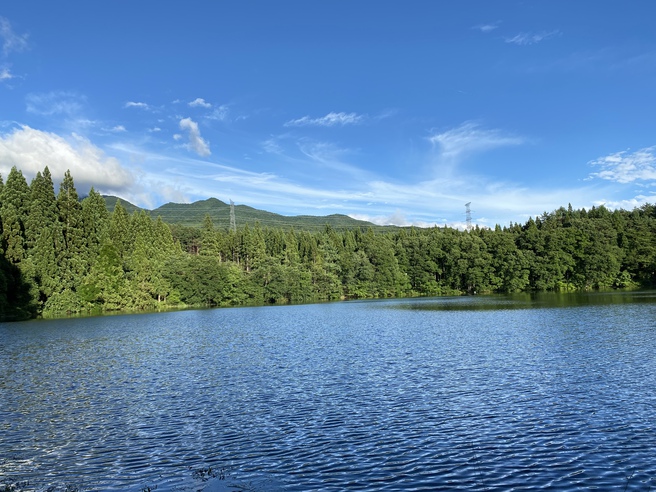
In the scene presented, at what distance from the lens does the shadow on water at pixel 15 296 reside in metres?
75.6

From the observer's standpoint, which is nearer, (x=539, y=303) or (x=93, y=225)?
(x=539, y=303)

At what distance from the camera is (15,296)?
78250 mm

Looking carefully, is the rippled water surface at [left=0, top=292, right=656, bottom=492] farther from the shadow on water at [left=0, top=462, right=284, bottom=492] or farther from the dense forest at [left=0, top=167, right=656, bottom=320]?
the dense forest at [left=0, top=167, right=656, bottom=320]

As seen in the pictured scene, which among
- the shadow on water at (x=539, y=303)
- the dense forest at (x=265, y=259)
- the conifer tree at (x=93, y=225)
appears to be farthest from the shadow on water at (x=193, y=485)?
the conifer tree at (x=93, y=225)

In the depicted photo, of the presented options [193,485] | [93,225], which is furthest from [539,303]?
[93,225]

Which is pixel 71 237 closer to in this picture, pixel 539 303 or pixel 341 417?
pixel 539 303

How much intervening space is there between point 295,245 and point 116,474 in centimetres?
13023

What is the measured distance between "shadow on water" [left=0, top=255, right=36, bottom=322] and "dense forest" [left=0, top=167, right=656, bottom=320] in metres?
0.16

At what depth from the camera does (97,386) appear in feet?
80.6

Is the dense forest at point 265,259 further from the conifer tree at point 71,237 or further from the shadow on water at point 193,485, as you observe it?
the shadow on water at point 193,485

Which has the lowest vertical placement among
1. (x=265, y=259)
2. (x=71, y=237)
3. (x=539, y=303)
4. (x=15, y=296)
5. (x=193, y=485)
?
(x=193, y=485)

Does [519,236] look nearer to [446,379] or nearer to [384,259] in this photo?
[384,259]

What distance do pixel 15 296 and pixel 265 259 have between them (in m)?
56.2

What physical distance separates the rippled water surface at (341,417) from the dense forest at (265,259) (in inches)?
2110
